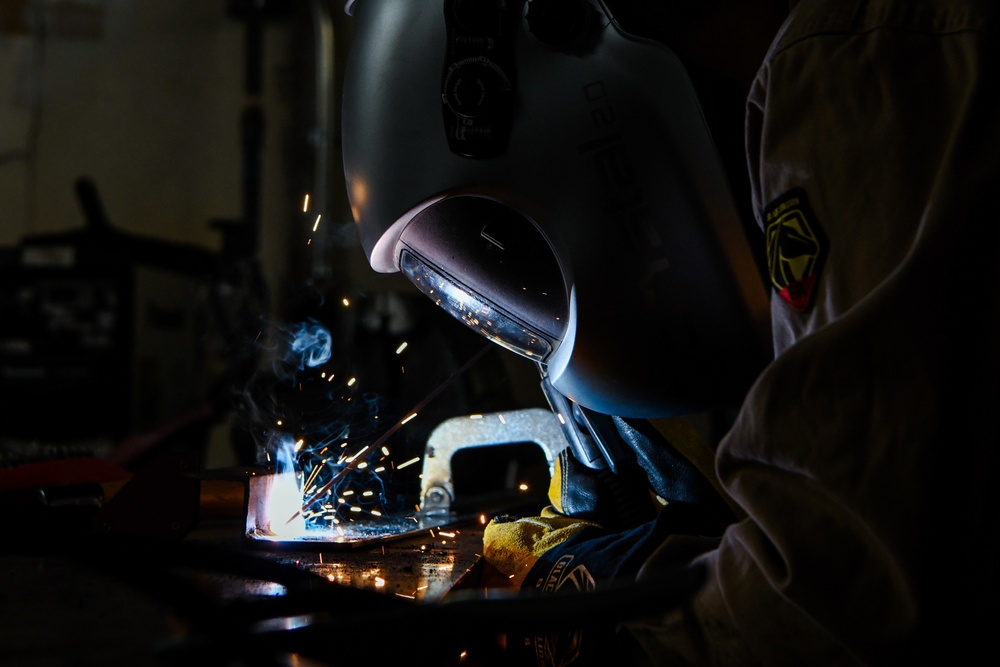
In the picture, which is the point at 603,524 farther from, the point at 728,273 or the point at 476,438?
the point at 728,273

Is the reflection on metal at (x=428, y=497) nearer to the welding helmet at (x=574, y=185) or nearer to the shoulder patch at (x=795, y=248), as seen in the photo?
the welding helmet at (x=574, y=185)

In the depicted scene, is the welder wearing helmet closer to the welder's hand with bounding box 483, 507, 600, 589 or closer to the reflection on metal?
the welder's hand with bounding box 483, 507, 600, 589

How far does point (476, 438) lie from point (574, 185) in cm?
53

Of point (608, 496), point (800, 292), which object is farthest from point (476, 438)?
point (800, 292)

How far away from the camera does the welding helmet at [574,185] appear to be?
79cm

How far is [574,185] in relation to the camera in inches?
31.8

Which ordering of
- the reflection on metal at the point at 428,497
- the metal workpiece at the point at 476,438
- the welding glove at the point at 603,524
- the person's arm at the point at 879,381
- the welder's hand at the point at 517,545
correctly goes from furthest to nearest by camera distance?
the metal workpiece at the point at 476,438 < the reflection on metal at the point at 428,497 < the welder's hand at the point at 517,545 < the welding glove at the point at 603,524 < the person's arm at the point at 879,381

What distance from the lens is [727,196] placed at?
31.0 inches

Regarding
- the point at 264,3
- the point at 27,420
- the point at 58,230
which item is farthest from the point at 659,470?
the point at 58,230

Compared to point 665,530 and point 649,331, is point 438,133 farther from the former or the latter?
point 665,530

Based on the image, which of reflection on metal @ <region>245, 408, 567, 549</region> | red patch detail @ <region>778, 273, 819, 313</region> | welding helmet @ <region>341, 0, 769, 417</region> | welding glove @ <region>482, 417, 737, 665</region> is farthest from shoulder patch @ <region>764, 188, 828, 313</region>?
reflection on metal @ <region>245, 408, 567, 549</region>

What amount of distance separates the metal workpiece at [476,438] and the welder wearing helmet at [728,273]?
144 millimetres

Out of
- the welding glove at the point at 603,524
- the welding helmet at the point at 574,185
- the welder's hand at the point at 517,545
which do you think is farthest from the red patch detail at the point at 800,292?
the welder's hand at the point at 517,545

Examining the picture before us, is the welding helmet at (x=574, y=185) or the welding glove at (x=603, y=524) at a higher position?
the welding helmet at (x=574, y=185)
